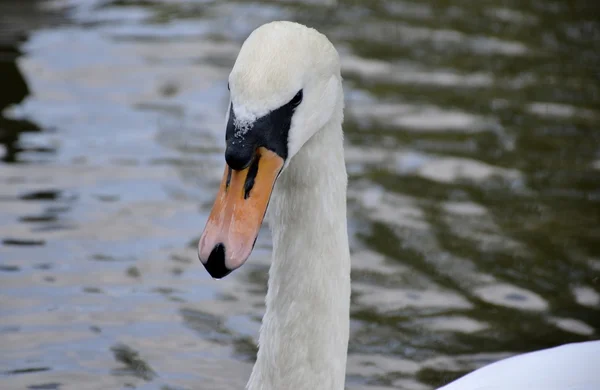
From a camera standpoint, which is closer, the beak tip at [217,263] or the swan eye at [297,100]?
the beak tip at [217,263]

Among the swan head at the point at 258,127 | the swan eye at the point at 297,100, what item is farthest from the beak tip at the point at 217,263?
the swan eye at the point at 297,100

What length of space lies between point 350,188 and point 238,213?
3.42 m

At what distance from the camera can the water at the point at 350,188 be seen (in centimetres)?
499

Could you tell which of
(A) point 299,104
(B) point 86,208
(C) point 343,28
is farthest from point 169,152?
(A) point 299,104

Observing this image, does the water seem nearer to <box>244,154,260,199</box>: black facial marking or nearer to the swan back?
the swan back

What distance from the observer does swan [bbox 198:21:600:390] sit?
9.63 ft

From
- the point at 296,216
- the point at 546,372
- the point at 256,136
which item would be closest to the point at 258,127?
the point at 256,136

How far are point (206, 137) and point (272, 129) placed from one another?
13.2 ft

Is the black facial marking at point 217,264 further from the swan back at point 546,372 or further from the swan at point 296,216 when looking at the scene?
the swan back at point 546,372

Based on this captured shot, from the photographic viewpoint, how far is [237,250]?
9.51 feet

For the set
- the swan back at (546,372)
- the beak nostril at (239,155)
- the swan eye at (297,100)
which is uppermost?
the swan eye at (297,100)

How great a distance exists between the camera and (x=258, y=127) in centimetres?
294

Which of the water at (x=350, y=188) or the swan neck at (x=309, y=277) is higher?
the water at (x=350, y=188)

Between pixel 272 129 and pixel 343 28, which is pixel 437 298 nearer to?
pixel 272 129
